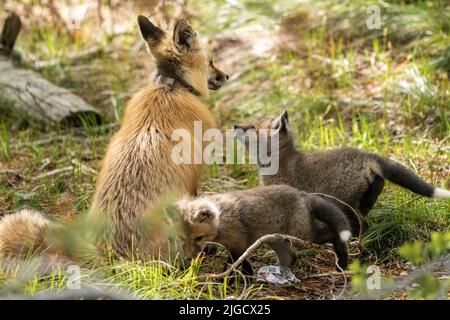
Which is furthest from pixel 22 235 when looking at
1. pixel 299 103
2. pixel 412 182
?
pixel 299 103

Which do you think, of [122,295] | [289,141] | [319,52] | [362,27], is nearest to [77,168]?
[289,141]

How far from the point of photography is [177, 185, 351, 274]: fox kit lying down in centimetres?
555

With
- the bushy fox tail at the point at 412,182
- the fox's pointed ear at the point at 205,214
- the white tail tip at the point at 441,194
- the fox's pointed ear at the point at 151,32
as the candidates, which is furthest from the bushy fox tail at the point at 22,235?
the white tail tip at the point at 441,194

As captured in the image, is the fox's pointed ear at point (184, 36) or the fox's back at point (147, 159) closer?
the fox's back at point (147, 159)

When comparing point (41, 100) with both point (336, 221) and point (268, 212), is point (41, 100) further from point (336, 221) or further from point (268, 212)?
point (336, 221)

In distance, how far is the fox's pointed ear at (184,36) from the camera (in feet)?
22.2

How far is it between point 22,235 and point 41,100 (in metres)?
4.27

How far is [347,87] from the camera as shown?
1012 cm

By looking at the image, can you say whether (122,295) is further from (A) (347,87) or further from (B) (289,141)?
(A) (347,87)

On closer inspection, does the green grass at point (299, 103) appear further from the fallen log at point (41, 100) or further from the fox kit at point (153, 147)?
the fox kit at point (153, 147)

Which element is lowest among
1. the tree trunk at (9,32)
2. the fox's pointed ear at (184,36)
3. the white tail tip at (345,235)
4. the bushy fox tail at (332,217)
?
the white tail tip at (345,235)

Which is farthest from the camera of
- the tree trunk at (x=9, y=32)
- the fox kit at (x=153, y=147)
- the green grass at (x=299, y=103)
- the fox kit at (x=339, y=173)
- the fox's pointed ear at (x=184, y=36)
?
the tree trunk at (x=9, y=32)

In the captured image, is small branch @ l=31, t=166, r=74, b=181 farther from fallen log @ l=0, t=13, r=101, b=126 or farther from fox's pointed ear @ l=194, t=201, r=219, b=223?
fox's pointed ear @ l=194, t=201, r=219, b=223

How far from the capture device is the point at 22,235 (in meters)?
6.08
